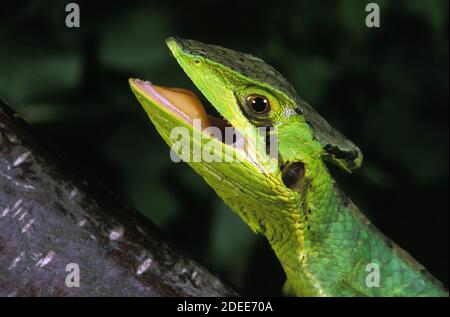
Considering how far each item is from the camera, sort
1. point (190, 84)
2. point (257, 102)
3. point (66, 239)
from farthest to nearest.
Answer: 1. point (190, 84)
2. point (257, 102)
3. point (66, 239)

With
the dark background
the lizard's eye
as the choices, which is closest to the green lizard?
the lizard's eye

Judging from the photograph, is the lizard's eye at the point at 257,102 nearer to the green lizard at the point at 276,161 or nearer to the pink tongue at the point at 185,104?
the green lizard at the point at 276,161

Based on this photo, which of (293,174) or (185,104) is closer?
(185,104)

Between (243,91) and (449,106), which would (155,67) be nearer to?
(243,91)

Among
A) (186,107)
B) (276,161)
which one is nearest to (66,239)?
(186,107)

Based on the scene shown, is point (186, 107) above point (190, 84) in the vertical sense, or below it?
above

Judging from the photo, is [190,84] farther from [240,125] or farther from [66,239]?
[66,239]
